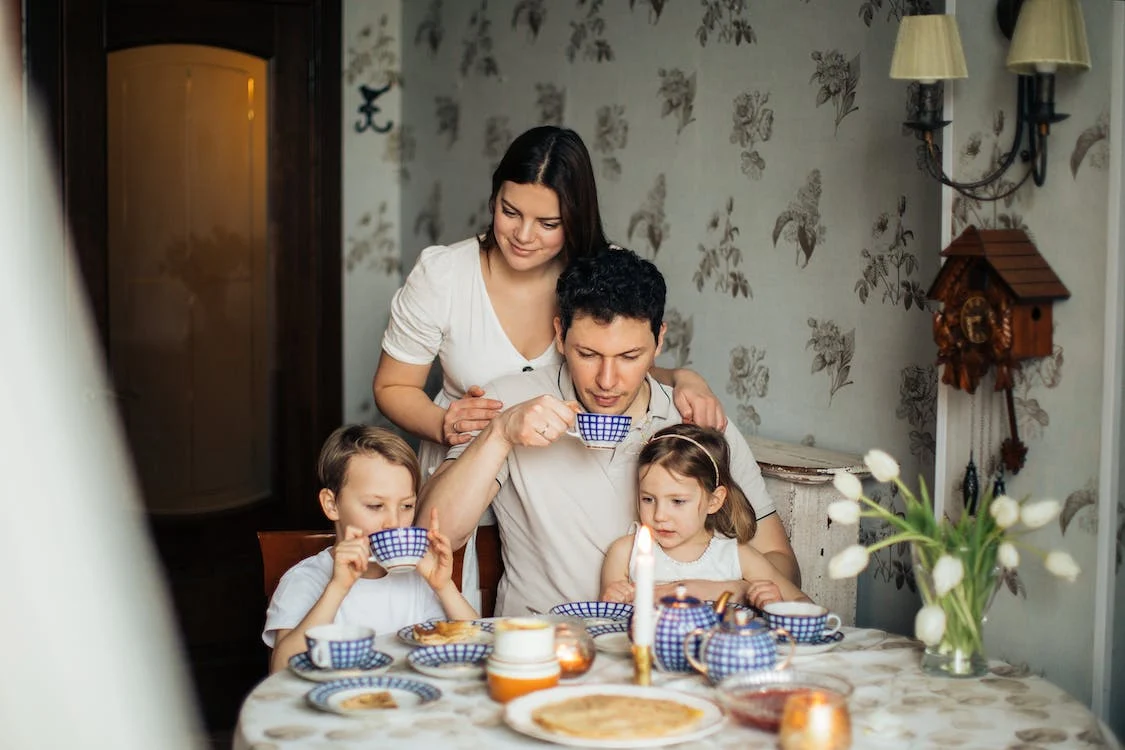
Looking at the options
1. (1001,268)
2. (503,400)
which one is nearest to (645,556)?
(1001,268)

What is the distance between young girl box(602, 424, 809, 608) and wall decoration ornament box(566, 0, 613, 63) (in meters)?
1.58

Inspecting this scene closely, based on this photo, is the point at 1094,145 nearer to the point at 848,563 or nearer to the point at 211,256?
the point at 848,563

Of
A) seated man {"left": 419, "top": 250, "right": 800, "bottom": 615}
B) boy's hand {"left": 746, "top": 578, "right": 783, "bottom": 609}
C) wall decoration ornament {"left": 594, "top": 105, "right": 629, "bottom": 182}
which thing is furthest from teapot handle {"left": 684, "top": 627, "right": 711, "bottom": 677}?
wall decoration ornament {"left": 594, "top": 105, "right": 629, "bottom": 182}

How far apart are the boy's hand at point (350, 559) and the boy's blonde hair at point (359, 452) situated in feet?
0.87

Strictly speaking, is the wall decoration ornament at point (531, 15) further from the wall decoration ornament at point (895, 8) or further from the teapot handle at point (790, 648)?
the teapot handle at point (790, 648)

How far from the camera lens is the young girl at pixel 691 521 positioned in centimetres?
231

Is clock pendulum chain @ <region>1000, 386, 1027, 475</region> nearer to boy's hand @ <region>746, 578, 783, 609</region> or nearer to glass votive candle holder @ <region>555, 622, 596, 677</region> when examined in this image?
boy's hand @ <region>746, 578, 783, 609</region>

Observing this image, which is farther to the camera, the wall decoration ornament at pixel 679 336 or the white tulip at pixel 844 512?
the wall decoration ornament at pixel 679 336

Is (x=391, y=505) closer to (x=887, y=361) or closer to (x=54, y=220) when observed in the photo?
(x=887, y=361)

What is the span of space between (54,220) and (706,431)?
2.51 metres

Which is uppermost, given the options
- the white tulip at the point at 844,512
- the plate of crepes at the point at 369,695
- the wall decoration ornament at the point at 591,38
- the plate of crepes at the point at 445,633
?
the wall decoration ornament at the point at 591,38

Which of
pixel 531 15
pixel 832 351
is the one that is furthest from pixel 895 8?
pixel 531 15

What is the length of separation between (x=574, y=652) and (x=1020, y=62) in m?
1.04

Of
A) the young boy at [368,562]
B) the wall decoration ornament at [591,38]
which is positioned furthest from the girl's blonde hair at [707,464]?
the wall decoration ornament at [591,38]
